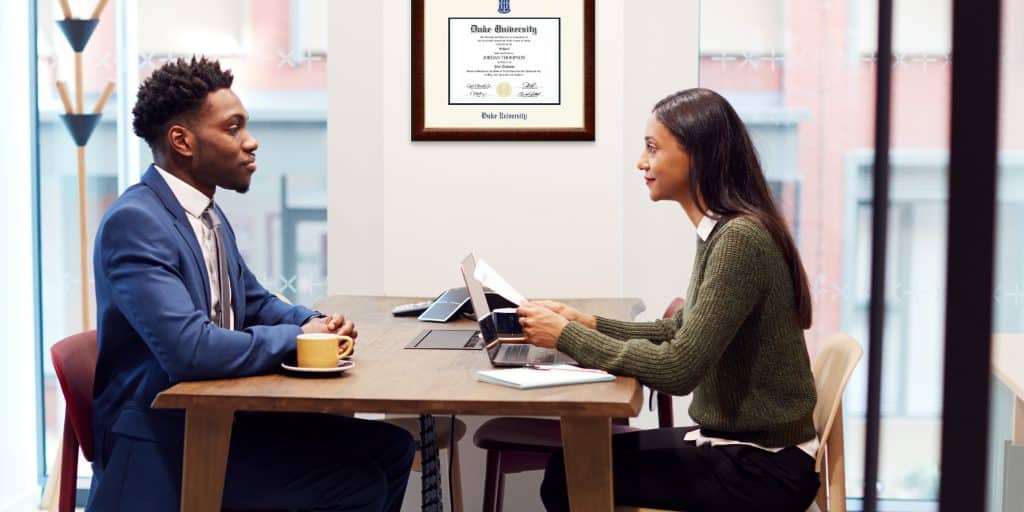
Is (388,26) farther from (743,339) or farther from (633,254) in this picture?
(743,339)

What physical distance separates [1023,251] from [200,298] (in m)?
1.89

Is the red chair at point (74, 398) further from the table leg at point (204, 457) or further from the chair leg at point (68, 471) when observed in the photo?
the table leg at point (204, 457)

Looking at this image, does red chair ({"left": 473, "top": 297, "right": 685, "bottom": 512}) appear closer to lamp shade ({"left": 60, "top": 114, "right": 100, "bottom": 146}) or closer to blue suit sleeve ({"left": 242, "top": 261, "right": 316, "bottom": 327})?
blue suit sleeve ({"left": 242, "top": 261, "right": 316, "bottom": 327})

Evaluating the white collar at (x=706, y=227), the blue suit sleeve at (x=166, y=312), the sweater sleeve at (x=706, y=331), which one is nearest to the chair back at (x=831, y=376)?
the sweater sleeve at (x=706, y=331)

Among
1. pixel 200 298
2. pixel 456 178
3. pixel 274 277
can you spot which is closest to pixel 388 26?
pixel 456 178

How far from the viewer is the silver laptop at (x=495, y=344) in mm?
1954

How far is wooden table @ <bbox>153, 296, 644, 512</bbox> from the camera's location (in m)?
1.64

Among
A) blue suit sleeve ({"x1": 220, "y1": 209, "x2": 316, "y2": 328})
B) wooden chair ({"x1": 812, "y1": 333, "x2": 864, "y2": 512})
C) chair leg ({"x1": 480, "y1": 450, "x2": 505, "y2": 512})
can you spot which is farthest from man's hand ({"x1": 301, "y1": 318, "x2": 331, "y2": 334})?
wooden chair ({"x1": 812, "y1": 333, "x2": 864, "y2": 512})

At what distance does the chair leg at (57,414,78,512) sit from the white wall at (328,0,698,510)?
1.40m

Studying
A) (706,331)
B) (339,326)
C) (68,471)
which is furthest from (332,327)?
(706,331)

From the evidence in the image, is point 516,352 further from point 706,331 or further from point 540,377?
point 706,331

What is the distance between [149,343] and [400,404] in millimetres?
447

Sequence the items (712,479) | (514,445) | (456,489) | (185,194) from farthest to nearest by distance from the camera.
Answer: (456,489), (514,445), (185,194), (712,479)

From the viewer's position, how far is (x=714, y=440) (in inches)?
77.3
